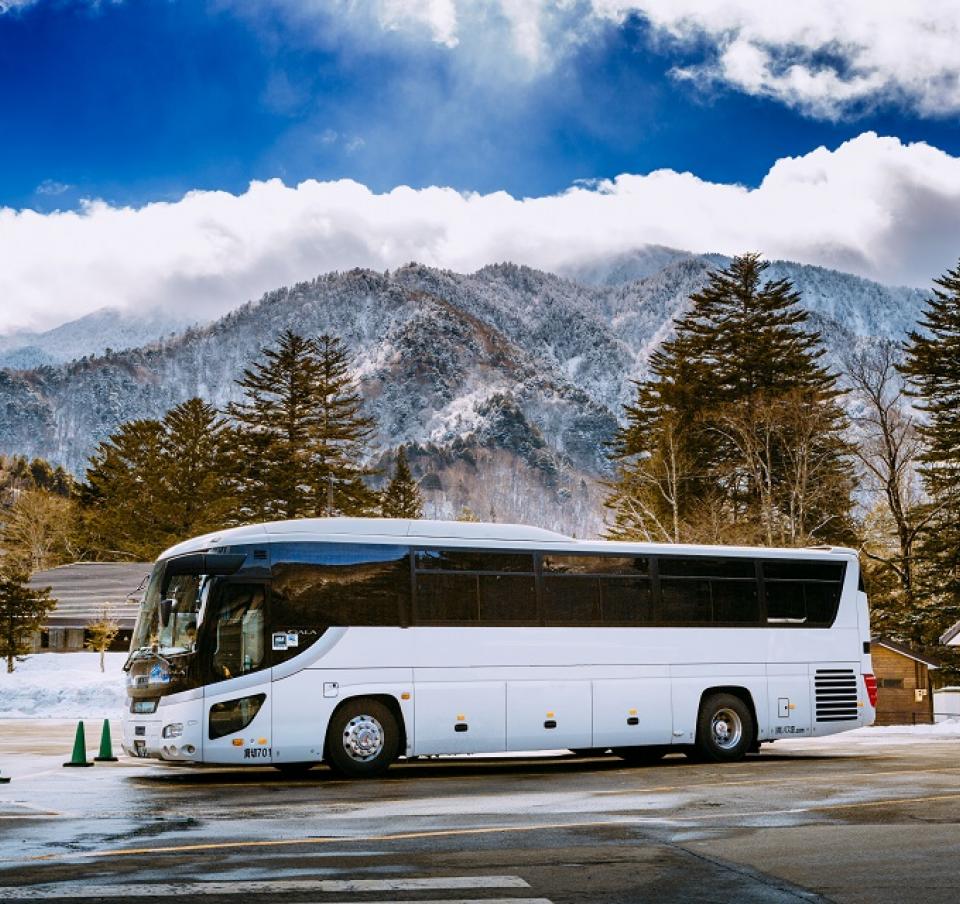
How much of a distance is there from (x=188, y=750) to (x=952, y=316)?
52603 millimetres

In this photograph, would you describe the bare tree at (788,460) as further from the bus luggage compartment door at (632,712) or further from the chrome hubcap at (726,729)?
the bus luggage compartment door at (632,712)

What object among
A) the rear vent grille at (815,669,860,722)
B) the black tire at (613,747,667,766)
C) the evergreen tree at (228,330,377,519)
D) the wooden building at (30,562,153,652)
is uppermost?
the evergreen tree at (228,330,377,519)

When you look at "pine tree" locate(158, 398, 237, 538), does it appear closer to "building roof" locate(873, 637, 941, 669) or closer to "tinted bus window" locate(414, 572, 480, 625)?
"building roof" locate(873, 637, 941, 669)

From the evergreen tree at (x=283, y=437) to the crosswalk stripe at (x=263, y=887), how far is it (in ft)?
237

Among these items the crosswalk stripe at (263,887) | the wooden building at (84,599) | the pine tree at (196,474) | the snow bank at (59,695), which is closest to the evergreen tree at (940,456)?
the snow bank at (59,695)

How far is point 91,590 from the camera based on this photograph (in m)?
71.0

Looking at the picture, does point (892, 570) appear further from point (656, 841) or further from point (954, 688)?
point (656, 841)

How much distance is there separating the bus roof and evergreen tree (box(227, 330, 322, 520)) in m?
61.1

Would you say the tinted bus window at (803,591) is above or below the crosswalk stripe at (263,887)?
above

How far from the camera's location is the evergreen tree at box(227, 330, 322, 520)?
80.9 m

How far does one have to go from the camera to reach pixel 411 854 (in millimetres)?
9328

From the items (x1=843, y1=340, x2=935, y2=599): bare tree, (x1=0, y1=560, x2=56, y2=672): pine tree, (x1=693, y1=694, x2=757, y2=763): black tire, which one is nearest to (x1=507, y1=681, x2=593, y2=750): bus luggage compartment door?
(x1=693, y1=694, x2=757, y2=763): black tire

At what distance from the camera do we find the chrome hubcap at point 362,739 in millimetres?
A: 17453

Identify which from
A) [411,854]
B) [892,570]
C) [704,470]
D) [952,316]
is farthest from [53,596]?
[411,854]
